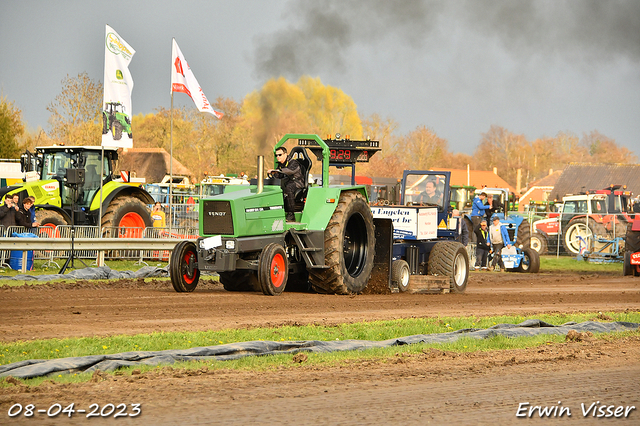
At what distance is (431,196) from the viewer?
626 inches

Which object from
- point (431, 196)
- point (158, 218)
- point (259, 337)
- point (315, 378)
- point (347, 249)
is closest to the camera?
point (315, 378)

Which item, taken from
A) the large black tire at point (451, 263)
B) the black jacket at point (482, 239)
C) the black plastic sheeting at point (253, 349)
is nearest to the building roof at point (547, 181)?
the black jacket at point (482, 239)

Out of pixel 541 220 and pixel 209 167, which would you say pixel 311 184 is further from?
Result: pixel 209 167

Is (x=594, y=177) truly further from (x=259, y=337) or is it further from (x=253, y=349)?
(x=253, y=349)

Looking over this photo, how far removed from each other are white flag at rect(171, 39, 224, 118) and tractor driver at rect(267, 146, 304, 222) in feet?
34.0

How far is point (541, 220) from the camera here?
3275 centimetres

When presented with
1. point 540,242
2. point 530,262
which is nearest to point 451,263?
point 530,262

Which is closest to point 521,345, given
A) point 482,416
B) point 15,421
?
point 482,416

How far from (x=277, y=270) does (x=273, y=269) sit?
15 cm

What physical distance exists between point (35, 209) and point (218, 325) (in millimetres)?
12002

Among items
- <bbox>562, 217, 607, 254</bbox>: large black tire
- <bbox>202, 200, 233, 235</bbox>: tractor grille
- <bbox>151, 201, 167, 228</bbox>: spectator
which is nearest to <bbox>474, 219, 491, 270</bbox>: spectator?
<bbox>562, 217, 607, 254</bbox>: large black tire

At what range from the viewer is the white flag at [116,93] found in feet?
58.6

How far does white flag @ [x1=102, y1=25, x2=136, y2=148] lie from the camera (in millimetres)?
17875

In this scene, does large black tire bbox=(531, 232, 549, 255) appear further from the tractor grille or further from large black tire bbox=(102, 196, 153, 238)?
the tractor grille
